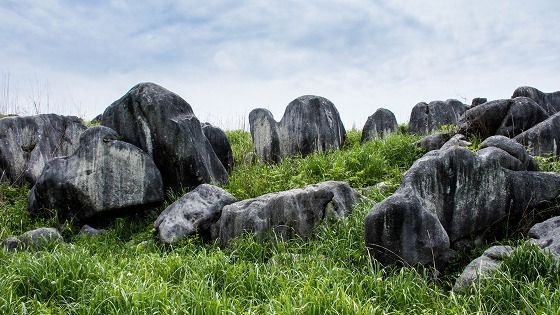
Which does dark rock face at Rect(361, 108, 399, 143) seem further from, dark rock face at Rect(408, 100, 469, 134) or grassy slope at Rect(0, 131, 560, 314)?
grassy slope at Rect(0, 131, 560, 314)

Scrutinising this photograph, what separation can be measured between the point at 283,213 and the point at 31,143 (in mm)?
Result: 8152

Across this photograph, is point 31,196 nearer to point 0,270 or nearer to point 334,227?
point 0,270

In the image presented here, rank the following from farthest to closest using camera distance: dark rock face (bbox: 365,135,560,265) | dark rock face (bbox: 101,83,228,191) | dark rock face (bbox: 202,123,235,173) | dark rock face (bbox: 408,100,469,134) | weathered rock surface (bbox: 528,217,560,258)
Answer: dark rock face (bbox: 408,100,469,134)
dark rock face (bbox: 202,123,235,173)
dark rock face (bbox: 101,83,228,191)
dark rock face (bbox: 365,135,560,265)
weathered rock surface (bbox: 528,217,560,258)

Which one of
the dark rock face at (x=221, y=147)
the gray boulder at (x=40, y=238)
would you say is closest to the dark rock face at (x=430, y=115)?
the dark rock face at (x=221, y=147)

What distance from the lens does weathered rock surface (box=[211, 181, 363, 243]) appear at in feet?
22.6

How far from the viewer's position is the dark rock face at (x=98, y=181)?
908 cm

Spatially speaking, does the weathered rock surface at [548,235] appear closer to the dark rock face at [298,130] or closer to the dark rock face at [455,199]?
the dark rock face at [455,199]

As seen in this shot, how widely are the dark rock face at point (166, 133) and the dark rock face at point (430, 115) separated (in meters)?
8.65

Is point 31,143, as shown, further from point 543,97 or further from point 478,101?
point 543,97

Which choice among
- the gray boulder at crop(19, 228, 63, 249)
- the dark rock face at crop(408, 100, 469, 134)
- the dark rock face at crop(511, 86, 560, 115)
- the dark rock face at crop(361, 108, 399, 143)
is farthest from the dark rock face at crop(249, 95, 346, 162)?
the dark rock face at crop(511, 86, 560, 115)

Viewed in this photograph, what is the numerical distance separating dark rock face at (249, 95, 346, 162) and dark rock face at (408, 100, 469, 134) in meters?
4.06

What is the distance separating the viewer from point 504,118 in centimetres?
1036

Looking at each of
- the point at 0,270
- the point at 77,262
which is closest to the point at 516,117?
the point at 77,262

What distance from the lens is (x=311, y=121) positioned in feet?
42.5
